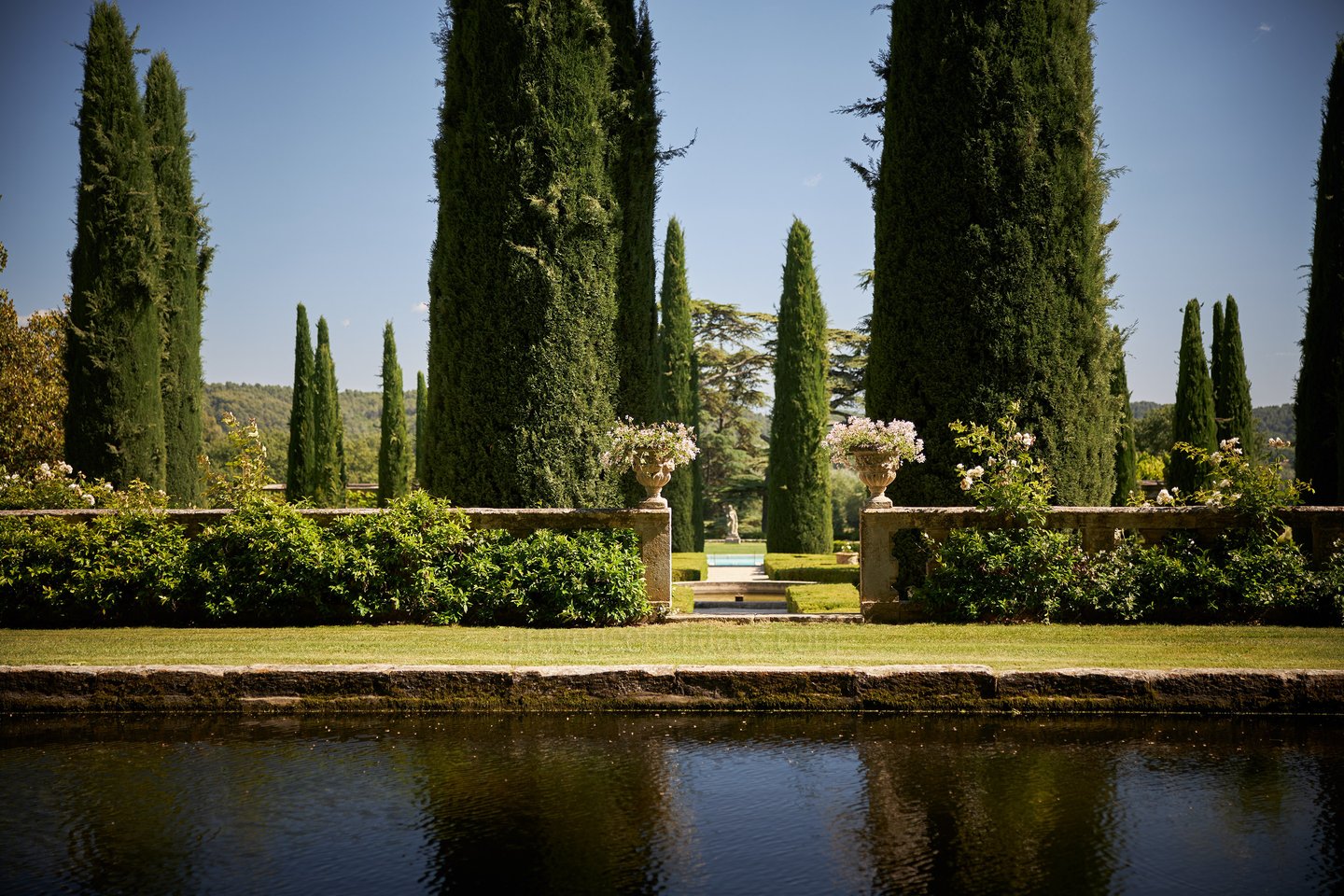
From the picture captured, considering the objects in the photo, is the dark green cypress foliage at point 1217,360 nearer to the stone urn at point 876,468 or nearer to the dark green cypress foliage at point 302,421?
the stone urn at point 876,468

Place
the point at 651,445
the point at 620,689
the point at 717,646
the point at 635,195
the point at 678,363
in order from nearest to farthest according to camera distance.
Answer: the point at 620,689 < the point at 717,646 < the point at 651,445 < the point at 635,195 < the point at 678,363

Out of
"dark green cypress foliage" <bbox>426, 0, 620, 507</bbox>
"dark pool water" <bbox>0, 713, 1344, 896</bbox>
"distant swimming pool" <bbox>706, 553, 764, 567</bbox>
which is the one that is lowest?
"distant swimming pool" <bbox>706, 553, 764, 567</bbox>

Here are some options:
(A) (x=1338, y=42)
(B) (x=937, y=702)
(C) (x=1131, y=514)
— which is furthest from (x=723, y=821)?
(A) (x=1338, y=42)

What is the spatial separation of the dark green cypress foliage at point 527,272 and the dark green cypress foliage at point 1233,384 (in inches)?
783

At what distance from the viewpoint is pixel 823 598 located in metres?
13.0

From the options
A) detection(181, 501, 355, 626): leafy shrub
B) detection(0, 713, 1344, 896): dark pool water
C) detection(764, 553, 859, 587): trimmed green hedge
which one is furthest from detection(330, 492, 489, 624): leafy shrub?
detection(764, 553, 859, 587): trimmed green hedge

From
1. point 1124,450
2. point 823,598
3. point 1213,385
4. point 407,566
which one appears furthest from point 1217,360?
point 407,566

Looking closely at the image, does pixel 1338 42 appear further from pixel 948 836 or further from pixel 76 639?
pixel 76 639

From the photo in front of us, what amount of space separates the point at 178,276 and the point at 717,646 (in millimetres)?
17238

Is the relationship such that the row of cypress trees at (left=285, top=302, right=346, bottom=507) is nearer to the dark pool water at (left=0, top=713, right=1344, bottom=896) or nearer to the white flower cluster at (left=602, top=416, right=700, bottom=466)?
the white flower cluster at (left=602, top=416, right=700, bottom=466)

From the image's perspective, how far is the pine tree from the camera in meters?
32.8

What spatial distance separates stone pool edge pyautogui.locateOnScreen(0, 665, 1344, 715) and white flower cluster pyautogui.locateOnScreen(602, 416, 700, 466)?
12.0 feet

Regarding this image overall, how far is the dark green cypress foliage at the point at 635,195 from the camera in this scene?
11648 mm

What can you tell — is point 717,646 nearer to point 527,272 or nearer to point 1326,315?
point 527,272
